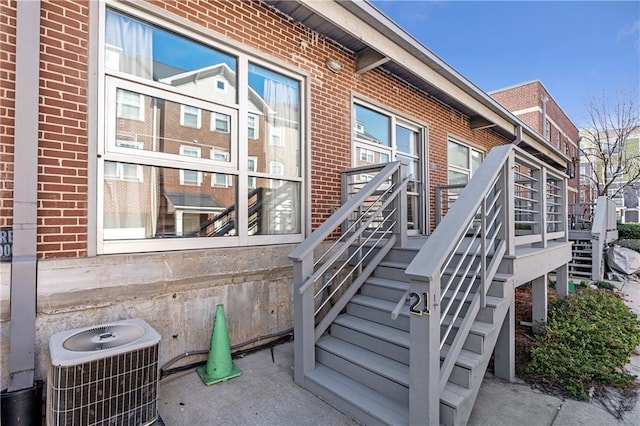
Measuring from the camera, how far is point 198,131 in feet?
10.3

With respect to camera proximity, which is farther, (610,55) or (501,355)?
(610,55)

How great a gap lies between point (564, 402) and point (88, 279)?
3767 mm

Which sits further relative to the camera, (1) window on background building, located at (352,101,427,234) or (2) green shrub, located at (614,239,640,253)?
(2) green shrub, located at (614,239,640,253)

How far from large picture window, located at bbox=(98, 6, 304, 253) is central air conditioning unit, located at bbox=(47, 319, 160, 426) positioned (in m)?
0.85

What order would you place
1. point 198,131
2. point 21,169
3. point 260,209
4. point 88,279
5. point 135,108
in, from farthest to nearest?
point 260,209 < point 198,131 < point 135,108 < point 88,279 < point 21,169

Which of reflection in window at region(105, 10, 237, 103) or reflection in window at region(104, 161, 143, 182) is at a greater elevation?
reflection in window at region(105, 10, 237, 103)

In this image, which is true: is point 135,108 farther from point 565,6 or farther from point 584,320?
point 565,6

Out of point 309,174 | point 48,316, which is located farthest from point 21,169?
point 309,174

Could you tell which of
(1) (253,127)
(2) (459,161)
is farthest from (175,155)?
(2) (459,161)

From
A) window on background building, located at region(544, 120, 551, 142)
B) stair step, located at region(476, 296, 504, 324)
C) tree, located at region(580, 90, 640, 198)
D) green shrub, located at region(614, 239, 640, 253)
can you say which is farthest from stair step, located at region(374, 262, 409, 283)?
window on background building, located at region(544, 120, 551, 142)

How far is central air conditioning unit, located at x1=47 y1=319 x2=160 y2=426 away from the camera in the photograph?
5.70 ft

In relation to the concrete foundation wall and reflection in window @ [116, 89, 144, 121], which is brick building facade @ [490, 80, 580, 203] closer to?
the concrete foundation wall

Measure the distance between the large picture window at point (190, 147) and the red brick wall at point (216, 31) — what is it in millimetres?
177

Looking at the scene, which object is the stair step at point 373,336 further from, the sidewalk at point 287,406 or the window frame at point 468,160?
the window frame at point 468,160
